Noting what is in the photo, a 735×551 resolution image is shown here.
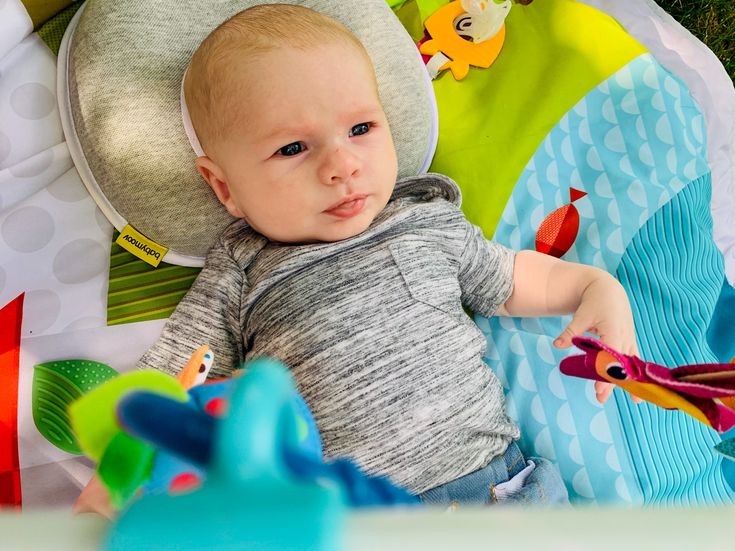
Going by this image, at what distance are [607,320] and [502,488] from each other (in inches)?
10.6

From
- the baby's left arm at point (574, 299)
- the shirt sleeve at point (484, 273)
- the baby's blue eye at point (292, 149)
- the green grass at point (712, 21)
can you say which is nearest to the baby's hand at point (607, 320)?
the baby's left arm at point (574, 299)

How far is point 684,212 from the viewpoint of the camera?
3.62ft

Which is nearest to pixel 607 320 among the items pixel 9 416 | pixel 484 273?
pixel 484 273

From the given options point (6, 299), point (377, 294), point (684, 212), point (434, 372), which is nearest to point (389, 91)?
point (377, 294)

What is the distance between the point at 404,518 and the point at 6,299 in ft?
2.88

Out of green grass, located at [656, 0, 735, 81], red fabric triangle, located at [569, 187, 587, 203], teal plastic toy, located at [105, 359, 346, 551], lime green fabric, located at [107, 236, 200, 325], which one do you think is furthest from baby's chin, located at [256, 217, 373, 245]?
green grass, located at [656, 0, 735, 81]

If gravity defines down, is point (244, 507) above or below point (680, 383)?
above

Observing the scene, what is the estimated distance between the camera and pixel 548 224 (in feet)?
3.67

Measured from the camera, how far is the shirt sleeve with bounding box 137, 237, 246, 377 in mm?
861

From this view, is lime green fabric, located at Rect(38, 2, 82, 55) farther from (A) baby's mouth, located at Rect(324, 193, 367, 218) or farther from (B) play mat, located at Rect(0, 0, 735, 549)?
(A) baby's mouth, located at Rect(324, 193, 367, 218)

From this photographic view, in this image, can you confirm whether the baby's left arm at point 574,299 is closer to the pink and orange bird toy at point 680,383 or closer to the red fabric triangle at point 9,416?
the pink and orange bird toy at point 680,383

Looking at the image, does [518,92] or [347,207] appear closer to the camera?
[347,207]

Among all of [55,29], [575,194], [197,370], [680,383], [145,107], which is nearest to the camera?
[680,383]

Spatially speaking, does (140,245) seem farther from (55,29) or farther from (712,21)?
(712,21)
